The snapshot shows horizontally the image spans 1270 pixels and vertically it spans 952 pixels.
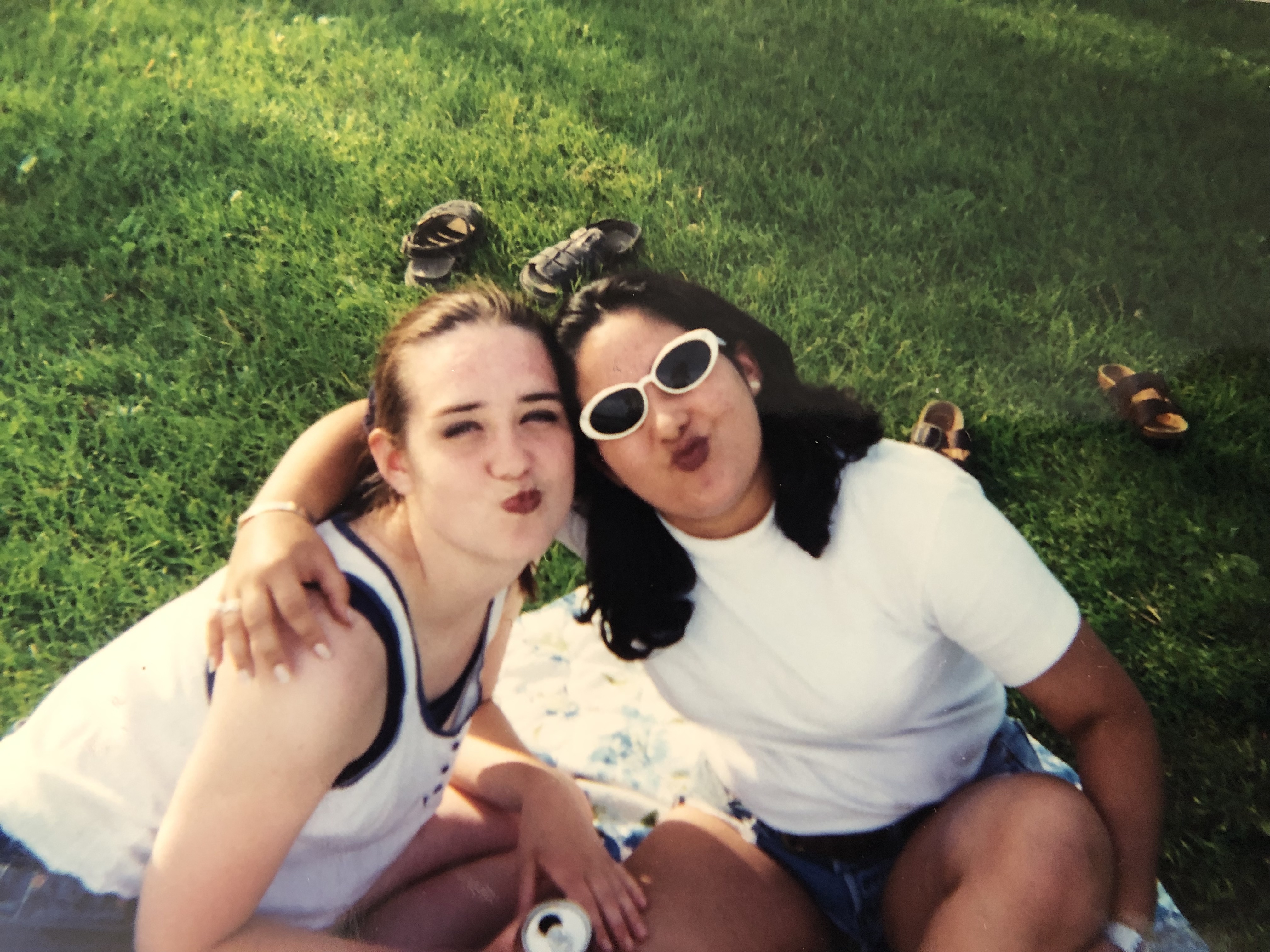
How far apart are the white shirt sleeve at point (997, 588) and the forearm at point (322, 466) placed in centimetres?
71

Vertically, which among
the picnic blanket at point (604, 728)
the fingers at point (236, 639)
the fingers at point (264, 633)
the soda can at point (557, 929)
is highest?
the fingers at point (264, 633)

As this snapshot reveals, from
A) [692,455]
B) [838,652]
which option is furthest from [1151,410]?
[692,455]

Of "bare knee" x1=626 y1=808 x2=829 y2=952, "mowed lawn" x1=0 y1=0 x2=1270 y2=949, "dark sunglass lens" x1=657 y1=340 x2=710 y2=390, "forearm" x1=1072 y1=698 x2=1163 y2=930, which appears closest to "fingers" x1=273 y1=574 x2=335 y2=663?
"mowed lawn" x1=0 y1=0 x2=1270 y2=949

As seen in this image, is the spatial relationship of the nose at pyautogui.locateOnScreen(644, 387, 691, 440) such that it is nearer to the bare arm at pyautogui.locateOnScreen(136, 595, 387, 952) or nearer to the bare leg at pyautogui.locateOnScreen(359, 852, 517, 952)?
the bare arm at pyautogui.locateOnScreen(136, 595, 387, 952)

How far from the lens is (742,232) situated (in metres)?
1.21

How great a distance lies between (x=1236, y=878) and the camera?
1.11 m

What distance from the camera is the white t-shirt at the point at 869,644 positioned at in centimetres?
93

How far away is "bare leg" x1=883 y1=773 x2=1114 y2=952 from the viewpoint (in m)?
0.89

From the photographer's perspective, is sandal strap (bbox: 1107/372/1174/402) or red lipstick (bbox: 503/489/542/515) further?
sandal strap (bbox: 1107/372/1174/402)

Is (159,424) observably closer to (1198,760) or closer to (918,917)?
(918,917)

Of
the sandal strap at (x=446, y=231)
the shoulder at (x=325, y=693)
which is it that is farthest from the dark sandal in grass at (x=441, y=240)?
the shoulder at (x=325, y=693)

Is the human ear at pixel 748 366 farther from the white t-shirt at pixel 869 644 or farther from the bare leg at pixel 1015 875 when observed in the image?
the bare leg at pixel 1015 875

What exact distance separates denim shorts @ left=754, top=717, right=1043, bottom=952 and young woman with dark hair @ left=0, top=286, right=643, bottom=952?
550 mm

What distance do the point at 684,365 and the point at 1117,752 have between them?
679 mm
